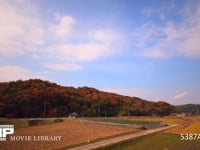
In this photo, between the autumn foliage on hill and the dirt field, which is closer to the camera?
the dirt field

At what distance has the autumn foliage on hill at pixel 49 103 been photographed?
77.9 metres

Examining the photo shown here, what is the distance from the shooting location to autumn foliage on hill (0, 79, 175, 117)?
7788 centimetres

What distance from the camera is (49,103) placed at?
92.8m

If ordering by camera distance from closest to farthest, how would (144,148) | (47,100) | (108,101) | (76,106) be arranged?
(144,148), (47,100), (76,106), (108,101)

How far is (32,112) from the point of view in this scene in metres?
85.5

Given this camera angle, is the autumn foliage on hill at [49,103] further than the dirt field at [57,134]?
Yes

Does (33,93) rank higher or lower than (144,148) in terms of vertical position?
higher

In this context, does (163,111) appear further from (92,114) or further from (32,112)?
(32,112)

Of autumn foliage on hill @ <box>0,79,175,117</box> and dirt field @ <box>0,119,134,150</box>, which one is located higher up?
autumn foliage on hill @ <box>0,79,175,117</box>

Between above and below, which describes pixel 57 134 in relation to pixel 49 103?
below

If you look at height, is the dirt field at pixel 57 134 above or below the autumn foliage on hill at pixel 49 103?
below

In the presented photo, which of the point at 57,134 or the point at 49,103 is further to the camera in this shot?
the point at 49,103

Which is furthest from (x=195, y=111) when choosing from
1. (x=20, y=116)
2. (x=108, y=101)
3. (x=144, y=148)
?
(x=144, y=148)

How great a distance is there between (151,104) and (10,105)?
261 ft
